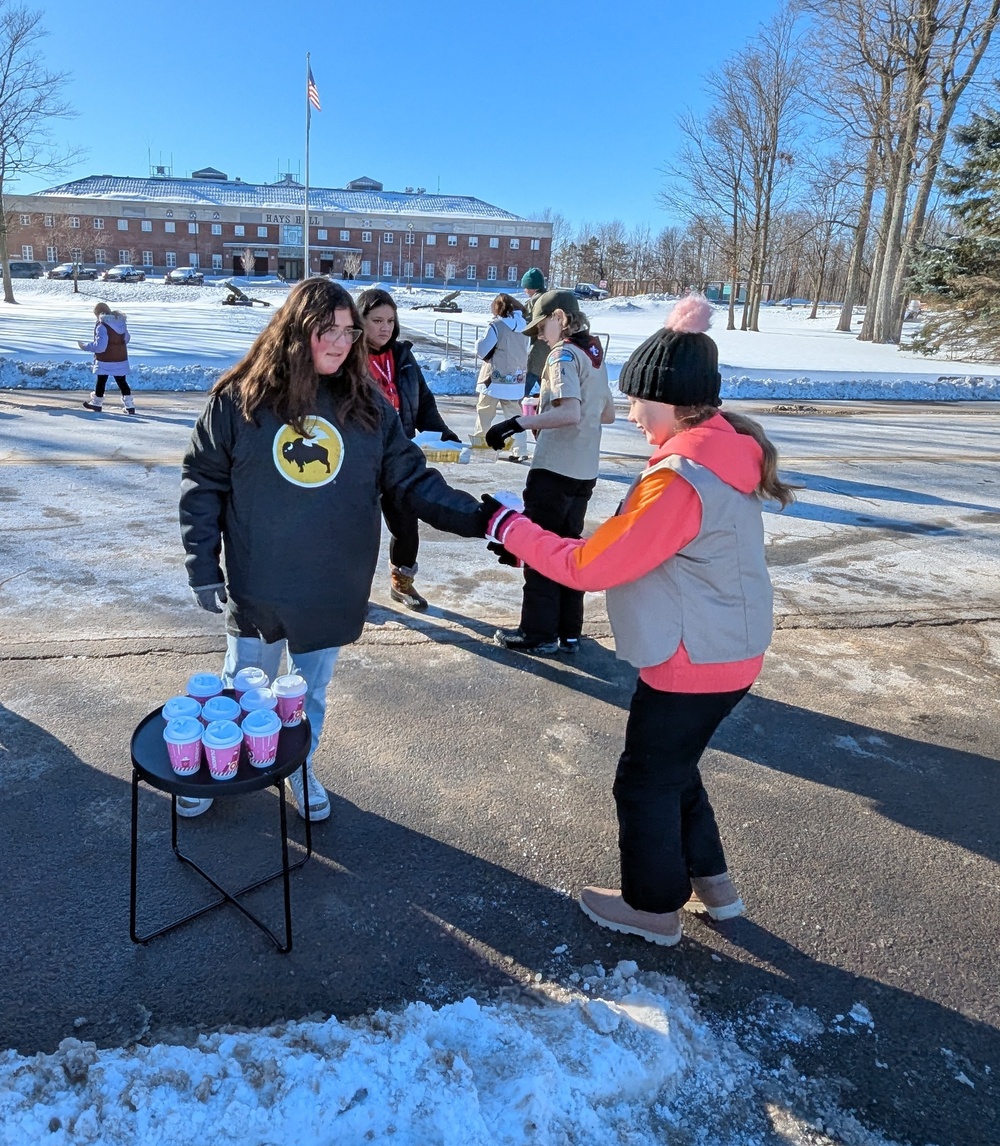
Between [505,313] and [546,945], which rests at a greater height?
[505,313]

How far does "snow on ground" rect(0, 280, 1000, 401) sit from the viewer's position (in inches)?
609

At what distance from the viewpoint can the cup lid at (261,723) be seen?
2459 mm

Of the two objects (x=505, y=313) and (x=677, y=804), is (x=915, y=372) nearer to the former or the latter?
(x=505, y=313)

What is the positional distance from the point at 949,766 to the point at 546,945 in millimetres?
2418

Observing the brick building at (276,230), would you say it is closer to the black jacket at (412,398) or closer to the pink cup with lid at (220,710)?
the black jacket at (412,398)

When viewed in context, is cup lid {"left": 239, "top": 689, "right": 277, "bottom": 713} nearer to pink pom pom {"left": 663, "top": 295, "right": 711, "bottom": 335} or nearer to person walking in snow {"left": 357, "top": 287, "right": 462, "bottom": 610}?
pink pom pom {"left": 663, "top": 295, "right": 711, "bottom": 335}

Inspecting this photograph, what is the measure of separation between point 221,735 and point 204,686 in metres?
0.38

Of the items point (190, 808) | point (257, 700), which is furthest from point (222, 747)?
point (190, 808)

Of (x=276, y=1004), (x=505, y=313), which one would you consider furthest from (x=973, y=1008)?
(x=505, y=313)

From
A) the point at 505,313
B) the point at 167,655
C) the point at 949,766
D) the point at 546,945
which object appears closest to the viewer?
the point at 546,945

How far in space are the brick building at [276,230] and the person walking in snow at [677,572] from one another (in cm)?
7359

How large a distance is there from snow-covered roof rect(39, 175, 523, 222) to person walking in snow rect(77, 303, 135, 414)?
74.7 meters

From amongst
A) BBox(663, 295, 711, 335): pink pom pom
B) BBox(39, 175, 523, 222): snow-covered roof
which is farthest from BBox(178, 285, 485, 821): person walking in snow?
BBox(39, 175, 523, 222): snow-covered roof

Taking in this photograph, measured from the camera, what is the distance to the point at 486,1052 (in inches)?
88.7
